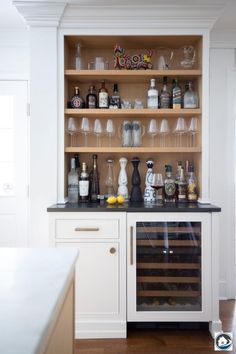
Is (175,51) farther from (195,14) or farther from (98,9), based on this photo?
(98,9)

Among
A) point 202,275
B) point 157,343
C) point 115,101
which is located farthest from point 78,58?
point 157,343

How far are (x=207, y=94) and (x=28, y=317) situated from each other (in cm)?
231

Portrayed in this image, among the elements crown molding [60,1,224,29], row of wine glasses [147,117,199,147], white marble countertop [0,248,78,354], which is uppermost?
crown molding [60,1,224,29]

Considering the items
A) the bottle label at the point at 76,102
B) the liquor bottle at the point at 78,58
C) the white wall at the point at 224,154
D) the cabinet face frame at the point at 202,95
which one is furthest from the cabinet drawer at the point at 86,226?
the liquor bottle at the point at 78,58

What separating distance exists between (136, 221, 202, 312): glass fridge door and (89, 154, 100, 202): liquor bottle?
569 mm

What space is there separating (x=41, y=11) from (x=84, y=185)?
1361 mm

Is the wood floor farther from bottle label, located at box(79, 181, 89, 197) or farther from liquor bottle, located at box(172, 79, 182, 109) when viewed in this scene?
liquor bottle, located at box(172, 79, 182, 109)

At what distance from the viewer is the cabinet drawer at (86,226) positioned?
7.58ft

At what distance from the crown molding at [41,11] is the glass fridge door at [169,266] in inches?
66.6

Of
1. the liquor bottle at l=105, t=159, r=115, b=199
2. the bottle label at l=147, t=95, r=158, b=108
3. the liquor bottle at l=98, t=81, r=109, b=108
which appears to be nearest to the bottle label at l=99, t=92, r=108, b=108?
the liquor bottle at l=98, t=81, r=109, b=108

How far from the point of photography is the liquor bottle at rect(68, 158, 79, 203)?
2703 millimetres

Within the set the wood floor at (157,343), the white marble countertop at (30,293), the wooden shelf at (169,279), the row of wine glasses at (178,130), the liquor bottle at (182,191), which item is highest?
the row of wine glasses at (178,130)

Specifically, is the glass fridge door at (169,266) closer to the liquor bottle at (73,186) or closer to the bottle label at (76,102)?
the liquor bottle at (73,186)

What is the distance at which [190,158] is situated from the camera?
9.51ft
